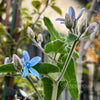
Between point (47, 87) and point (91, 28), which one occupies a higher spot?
point (91, 28)

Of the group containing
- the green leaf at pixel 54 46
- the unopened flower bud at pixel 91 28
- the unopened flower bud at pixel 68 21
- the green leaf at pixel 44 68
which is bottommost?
the green leaf at pixel 44 68

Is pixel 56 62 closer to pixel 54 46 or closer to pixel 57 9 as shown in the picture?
pixel 54 46

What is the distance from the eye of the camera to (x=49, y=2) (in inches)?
32.0

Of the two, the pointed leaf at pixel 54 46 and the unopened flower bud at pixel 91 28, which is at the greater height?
the unopened flower bud at pixel 91 28

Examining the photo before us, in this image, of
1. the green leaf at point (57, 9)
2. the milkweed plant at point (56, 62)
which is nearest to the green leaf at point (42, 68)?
the milkweed plant at point (56, 62)

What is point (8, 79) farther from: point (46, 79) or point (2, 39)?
point (46, 79)

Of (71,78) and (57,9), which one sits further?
(57,9)

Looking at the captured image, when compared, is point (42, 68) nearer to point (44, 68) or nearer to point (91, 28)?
point (44, 68)

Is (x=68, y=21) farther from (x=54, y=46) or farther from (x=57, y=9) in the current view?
(x=57, y=9)

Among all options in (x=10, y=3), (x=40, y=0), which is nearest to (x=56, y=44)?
(x=40, y=0)

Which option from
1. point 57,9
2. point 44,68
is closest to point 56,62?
point 44,68

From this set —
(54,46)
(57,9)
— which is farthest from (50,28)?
(57,9)

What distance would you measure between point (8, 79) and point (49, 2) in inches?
13.4

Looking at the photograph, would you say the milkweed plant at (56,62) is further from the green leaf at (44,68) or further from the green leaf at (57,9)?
the green leaf at (57,9)
